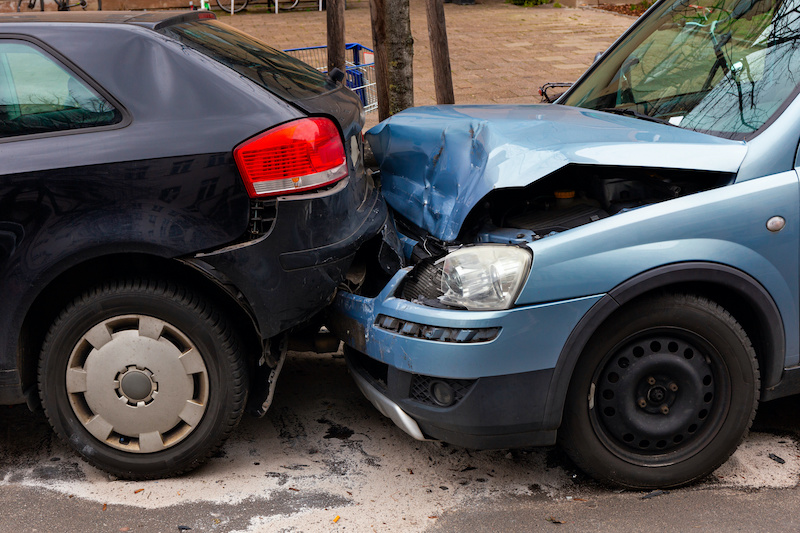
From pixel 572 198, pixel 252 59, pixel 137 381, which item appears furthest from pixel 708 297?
pixel 137 381

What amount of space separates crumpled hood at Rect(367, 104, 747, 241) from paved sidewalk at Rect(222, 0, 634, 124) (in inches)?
196

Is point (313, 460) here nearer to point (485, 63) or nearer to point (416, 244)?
point (416, 244)

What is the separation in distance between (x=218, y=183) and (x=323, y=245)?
47 centimetres

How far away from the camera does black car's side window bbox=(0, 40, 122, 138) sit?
10.1 feet

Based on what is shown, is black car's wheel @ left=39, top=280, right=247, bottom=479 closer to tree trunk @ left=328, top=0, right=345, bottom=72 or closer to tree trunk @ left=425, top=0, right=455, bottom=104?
tree trunk @ left=425, top=0, right=455, bottom=104

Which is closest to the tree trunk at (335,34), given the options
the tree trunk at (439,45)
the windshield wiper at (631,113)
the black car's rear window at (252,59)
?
the tree trunk at (439,45)

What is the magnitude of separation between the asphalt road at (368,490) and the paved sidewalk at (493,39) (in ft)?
19.2

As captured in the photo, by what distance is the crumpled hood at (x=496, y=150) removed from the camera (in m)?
3.13

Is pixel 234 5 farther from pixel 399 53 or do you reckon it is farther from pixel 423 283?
pixel 423 283

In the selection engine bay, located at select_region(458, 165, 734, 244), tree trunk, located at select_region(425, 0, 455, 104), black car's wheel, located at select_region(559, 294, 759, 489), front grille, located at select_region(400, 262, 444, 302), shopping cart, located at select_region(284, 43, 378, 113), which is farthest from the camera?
shopping cart, located at select_region(284, 43, 378, 113)

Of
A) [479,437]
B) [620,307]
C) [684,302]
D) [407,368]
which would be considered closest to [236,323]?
[407,368]

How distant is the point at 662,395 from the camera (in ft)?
10.1

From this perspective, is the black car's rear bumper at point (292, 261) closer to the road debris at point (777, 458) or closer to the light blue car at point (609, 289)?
the light blue car at point (609, 289)

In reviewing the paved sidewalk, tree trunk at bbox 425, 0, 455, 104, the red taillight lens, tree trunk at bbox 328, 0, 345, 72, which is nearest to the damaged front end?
the red taillight lens
